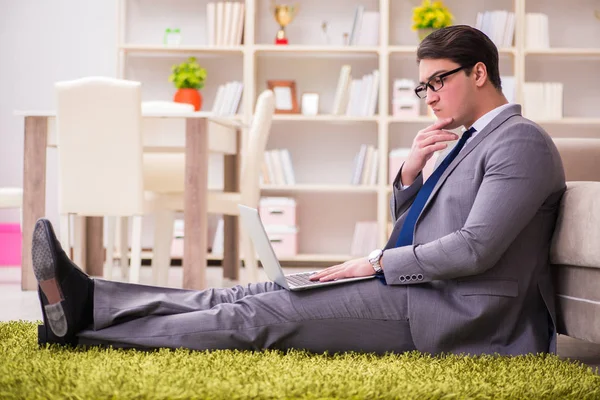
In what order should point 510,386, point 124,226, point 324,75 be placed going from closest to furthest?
1. point 510,386
2. point 124,226
3. point 324,75

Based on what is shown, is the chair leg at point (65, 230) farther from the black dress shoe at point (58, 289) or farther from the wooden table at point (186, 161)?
the black dress shoe at point (58, 289)

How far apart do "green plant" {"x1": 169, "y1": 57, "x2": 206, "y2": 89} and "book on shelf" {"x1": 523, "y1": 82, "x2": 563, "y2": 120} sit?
2.02 meters

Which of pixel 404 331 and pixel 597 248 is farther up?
pixel 597 248

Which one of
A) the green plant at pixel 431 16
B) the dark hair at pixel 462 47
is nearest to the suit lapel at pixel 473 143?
the dark hair at pixel 462 47

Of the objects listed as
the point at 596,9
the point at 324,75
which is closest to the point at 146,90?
the point at 324,75

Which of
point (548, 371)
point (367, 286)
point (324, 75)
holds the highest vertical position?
point (324, 75)

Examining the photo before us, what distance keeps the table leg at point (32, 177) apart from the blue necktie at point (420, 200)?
2.25 m

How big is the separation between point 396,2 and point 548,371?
14.1 ft

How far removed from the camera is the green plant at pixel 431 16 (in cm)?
515

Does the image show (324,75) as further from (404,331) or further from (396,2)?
(404,331)

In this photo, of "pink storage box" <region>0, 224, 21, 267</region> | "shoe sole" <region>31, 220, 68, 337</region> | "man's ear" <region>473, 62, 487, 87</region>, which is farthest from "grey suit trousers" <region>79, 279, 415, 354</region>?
"pink storage box" <region>0, 224, 21, 267</region>

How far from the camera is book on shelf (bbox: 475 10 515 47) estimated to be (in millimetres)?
5277

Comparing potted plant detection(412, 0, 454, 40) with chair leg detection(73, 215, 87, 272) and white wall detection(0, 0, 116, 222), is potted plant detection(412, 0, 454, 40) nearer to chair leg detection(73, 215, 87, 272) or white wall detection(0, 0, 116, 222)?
white wall detection(0, 0, 116, 222)

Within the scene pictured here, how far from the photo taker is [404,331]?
1.81 metres
